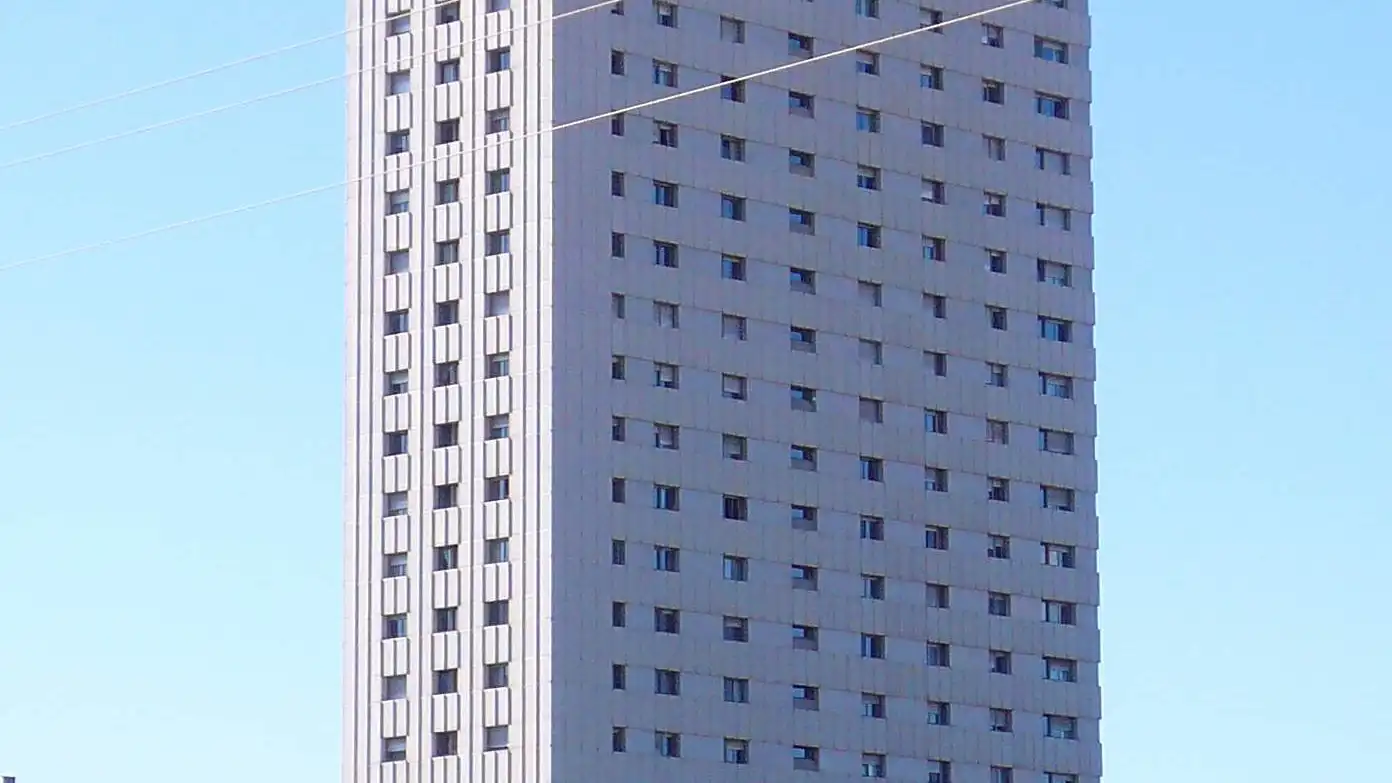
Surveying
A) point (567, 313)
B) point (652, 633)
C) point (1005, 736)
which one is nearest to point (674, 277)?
point (567, 313)

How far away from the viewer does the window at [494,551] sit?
314 ft

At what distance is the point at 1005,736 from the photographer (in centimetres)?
10425

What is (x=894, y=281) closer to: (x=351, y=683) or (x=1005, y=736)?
(x=1005, y=736)

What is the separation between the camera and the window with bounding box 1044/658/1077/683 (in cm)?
10588

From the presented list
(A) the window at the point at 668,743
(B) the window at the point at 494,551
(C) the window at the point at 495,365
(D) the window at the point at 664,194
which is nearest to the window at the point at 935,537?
(A) the window at the point at 668,743

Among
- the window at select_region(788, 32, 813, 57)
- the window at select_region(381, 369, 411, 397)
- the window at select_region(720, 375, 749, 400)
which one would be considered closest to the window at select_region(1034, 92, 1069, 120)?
the window at select_region(788, 32, 813, 57)

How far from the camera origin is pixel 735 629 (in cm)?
9812

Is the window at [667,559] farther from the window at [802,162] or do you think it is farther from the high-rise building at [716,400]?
the window at [802,162]

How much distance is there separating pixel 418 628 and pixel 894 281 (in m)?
18.8

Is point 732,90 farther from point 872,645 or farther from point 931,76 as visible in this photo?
point 872,645

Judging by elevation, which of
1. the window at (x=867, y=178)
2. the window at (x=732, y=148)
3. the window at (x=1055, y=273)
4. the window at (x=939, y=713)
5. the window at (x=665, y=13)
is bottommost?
the window at (x=939, y=713)

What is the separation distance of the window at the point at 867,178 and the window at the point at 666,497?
12655 millimetres

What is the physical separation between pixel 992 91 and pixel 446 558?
24201 mm

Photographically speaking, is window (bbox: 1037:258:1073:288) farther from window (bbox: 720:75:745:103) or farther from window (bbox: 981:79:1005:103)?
window (bbox: 720:75:745:103)
